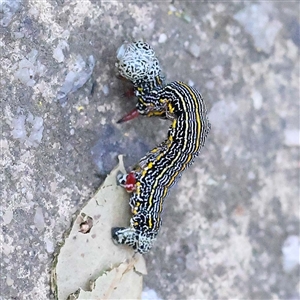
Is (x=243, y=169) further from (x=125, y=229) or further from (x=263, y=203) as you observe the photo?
(x=125, y=229)

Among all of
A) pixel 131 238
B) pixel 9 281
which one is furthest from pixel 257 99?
pixel 9 281

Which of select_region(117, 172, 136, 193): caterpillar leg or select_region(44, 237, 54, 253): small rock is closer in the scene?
select_region(44, 237, 54, 253): small rock

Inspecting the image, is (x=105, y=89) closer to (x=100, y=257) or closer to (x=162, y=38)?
(x=162, y=38)

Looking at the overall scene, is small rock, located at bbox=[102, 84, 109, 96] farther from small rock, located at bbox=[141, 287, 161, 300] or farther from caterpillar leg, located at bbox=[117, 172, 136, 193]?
small rock, located at bbox=[141, 287, 161, 300]

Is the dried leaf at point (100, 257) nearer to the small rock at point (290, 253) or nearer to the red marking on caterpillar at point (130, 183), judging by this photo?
the red marking on caterpillar at point (130, 183)

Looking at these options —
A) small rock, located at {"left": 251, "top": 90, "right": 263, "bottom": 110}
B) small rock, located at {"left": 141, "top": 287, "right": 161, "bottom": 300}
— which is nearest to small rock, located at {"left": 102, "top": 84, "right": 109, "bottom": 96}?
small rock, located at {"left": 251, "top": 90, "right": 263, "bottom": 110}

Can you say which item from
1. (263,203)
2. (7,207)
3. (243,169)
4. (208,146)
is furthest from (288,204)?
(7,207)

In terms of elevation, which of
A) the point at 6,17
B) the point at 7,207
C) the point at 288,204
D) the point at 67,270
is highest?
the point at 6,17

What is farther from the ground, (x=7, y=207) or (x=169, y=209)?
(x=7, y=207)
